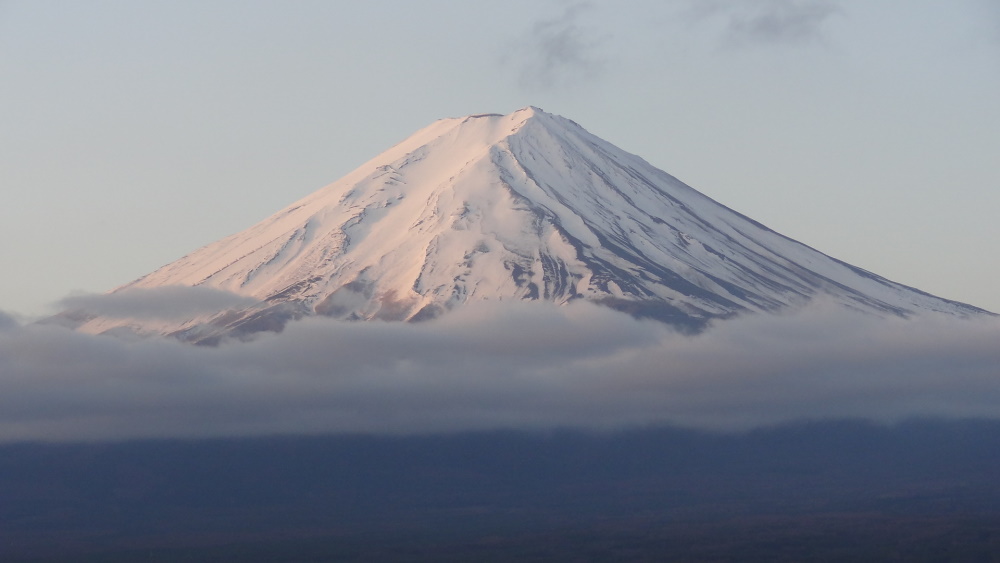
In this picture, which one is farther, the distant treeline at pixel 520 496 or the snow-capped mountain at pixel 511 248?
the snow-capped mountain at pixel 511 248

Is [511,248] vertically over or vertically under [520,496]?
over

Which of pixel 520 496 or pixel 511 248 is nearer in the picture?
pixel 520 496

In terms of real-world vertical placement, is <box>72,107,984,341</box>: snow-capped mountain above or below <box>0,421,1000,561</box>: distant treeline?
above

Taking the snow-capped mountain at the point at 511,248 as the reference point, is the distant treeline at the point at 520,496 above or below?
below

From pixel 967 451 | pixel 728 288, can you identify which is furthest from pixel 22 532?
pixel 967 451

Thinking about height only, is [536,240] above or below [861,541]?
above

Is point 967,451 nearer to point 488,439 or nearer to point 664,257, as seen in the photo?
point 664,257

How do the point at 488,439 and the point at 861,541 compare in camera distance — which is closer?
the point at 861,541

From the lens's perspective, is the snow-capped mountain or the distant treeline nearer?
the distant treeline
